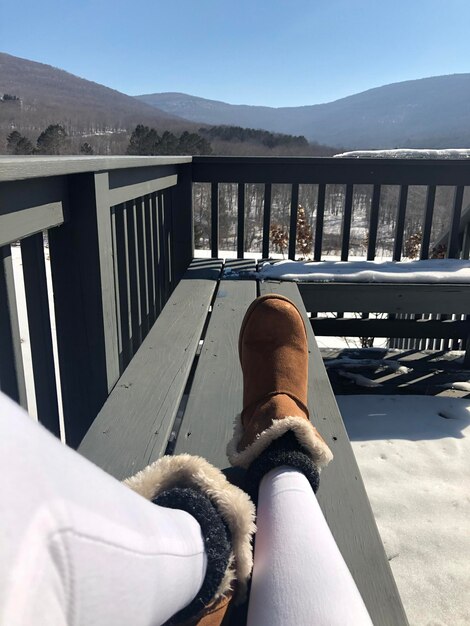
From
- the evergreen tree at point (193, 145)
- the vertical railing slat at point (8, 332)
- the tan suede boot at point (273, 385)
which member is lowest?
the tan suede boot at point (273, 385)

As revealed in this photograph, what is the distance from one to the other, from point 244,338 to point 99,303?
0.46 meters

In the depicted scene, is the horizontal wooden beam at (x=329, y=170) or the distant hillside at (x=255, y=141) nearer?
the horizontal wooden beam at (x=329, y=170)

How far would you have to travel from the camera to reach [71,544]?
0.42 metres

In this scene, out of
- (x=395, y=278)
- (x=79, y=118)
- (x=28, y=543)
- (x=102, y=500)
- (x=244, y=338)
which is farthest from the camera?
(x=79, y=118)

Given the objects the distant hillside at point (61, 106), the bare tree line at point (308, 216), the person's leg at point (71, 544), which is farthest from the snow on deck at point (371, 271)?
the distant hillside at point (61, 106)

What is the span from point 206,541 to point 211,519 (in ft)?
0.11

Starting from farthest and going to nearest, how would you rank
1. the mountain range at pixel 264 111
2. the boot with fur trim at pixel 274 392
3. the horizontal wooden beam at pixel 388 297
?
the mountain range at pixel 264 111 < the horizontal wooden beam at pixel 388 297 < the boot with fur trim at pixel 274 392

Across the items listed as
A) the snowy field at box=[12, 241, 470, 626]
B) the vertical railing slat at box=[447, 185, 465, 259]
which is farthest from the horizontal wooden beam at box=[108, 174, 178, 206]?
the vertical railing slat at box=[447, 185, 465, 259]

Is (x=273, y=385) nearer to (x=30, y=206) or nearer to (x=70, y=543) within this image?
(x=30, y=206)

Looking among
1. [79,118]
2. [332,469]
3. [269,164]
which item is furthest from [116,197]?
[79,118]

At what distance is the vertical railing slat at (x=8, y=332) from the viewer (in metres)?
1.06

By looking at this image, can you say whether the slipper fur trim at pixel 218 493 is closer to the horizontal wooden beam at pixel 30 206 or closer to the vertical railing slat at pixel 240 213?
the horizontal wooden beam at pixel 30 206

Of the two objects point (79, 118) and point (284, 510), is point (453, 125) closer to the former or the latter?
point (79, 118)

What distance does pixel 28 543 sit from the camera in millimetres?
360
